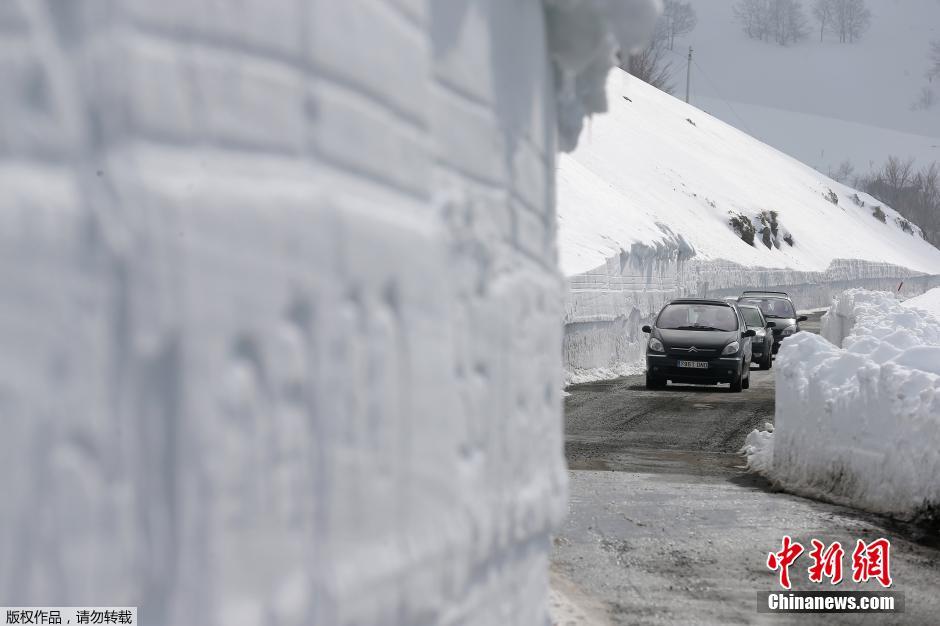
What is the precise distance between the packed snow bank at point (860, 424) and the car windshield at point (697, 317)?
25.5ft

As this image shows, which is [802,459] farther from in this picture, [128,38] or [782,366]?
[128,38]

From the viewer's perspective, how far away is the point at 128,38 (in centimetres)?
172

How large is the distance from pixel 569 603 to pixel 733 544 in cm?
175

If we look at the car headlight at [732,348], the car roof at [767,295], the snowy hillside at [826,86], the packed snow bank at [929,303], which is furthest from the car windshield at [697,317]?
the snowy hillside at [826,86]

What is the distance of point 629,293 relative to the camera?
86.2ft

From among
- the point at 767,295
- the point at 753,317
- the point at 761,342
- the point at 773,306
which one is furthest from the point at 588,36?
the point at 767,295

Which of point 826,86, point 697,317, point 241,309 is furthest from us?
point 826,86

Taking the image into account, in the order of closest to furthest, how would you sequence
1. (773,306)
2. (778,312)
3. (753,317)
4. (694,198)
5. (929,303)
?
(929,303), (753,317), (778,312), (773,306), (694,198)

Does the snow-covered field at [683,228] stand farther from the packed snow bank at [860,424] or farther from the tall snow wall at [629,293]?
the packed snow bank at [860,424]

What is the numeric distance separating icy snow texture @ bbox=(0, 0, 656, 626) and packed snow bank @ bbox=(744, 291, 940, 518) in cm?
574

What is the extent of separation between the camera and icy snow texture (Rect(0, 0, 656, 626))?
1673 millimetres

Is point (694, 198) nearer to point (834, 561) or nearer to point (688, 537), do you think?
point (688, 537)

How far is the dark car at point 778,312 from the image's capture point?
2550cm

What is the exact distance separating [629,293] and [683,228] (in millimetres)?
15528
